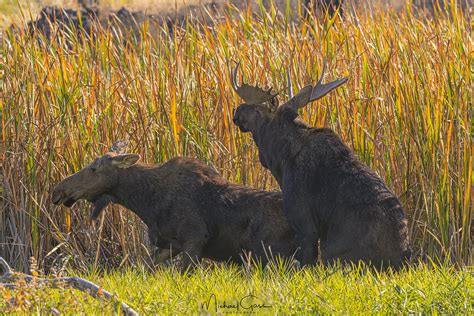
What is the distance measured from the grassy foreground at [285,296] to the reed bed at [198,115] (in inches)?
74.8

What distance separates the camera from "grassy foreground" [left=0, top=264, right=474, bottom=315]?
5199 mm

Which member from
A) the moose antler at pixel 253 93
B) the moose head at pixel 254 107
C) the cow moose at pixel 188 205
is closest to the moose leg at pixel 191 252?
the cow moose at pixel 188 205

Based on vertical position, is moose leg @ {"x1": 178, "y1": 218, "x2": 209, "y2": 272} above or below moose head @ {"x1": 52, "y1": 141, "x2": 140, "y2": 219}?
below

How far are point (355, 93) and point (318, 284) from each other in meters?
2.98

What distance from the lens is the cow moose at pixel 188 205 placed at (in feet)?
24.5

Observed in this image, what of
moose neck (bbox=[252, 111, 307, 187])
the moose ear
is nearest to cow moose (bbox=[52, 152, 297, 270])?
the moose ear

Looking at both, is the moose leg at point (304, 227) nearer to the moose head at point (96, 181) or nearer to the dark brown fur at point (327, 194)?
the dark brown fur at point (327, 194)

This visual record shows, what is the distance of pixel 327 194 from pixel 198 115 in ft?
6.79

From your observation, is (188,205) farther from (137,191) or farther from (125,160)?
(125,160)

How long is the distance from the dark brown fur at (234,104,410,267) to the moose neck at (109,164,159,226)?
0.95 m

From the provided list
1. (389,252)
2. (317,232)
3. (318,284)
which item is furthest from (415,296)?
(317,232)

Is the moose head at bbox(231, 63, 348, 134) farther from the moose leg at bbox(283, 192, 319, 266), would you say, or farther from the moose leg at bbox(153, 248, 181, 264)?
the moose leg at bbox(153, 248, 181, 264)

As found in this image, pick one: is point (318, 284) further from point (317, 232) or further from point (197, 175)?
point (197, 175)

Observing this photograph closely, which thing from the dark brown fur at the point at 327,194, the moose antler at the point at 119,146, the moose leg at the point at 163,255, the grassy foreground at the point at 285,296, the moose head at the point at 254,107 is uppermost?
the moose head at the point at 254,107
